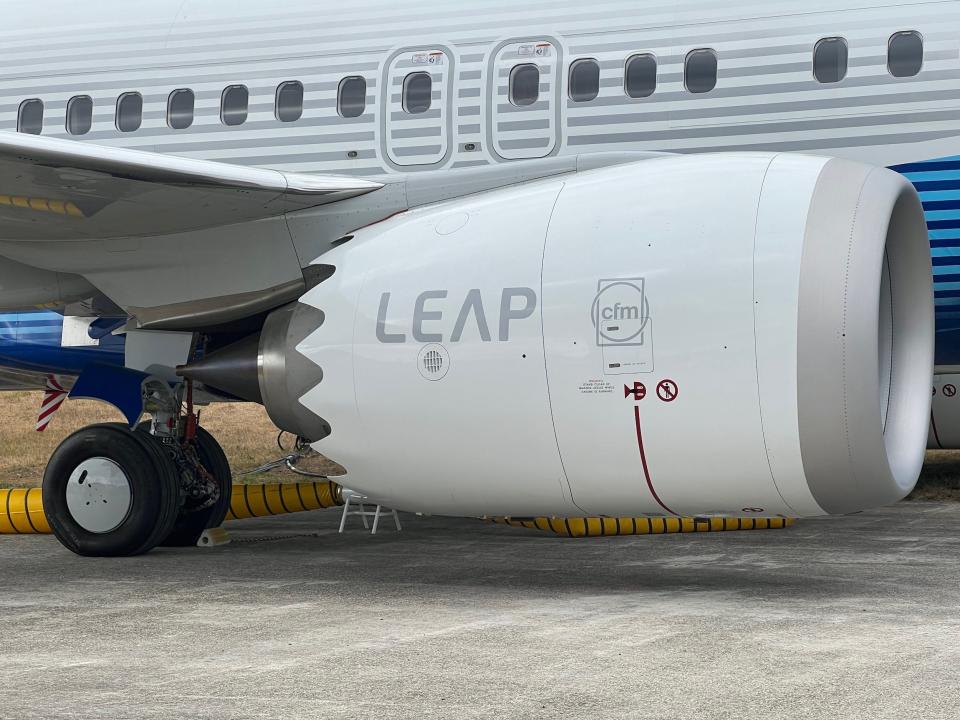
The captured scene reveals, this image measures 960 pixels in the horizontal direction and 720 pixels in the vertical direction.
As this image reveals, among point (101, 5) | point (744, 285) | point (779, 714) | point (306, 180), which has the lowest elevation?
point (779, 714)

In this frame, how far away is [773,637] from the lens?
5270mm

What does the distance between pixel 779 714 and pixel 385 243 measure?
11.7 feet

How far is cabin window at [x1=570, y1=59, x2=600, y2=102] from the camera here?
8.20m

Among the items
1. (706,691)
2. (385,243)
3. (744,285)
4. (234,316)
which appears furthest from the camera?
(234,316)

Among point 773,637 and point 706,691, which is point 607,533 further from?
point 706,691

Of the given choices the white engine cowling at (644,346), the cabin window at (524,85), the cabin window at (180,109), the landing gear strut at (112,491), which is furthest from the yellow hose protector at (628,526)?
the cabin window at (180,109)

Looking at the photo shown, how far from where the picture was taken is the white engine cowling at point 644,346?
18.8 feet

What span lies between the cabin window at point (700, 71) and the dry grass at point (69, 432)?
198 inches

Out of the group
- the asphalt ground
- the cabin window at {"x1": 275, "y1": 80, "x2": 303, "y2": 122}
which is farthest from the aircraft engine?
the cabin window at {"x1": 275, "y1": 80, "x2": 303, "y2": 122}

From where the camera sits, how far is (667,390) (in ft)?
19.3

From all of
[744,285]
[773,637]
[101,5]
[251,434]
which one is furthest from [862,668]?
[251,434]

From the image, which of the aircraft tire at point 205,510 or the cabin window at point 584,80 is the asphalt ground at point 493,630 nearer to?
the aircraft tire at point 205,510

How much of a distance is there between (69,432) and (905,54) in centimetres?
2213

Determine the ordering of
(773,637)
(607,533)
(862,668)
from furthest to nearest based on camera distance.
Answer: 1. (607,533)
2. (773,637)
3. (862,668)
